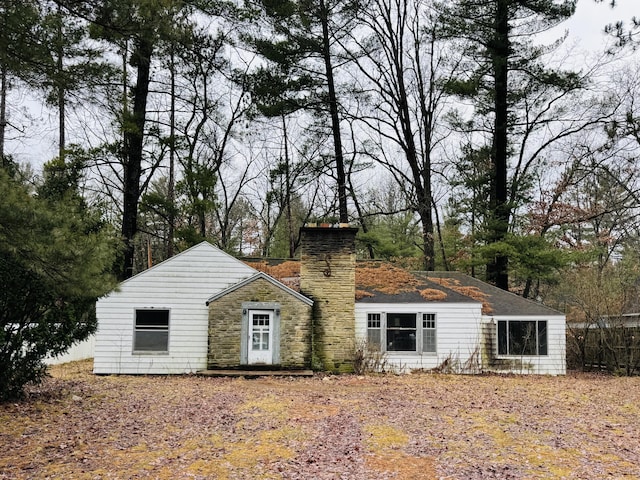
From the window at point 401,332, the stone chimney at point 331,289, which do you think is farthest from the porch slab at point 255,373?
the window at point 401,332

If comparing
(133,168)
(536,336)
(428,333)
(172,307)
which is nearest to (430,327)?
(428,333)

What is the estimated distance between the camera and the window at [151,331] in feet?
48.4

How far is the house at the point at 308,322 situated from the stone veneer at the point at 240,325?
3cm

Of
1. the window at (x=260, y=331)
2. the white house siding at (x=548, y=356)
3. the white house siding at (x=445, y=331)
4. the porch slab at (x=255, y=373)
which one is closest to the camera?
the porch slab at (x=255, y=373)

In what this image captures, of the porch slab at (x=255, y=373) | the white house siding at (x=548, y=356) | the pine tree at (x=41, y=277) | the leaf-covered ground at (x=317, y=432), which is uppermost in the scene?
the pine tree at (x=41, y=277)

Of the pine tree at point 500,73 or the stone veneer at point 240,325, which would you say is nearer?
the stone veneer at point 240,325

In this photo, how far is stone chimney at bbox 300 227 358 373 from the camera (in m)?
15.0

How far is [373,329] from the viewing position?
15.4 meters

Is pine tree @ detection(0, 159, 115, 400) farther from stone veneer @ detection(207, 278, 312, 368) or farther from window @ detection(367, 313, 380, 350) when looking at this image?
window @ detection(367, 313, 380, 350)

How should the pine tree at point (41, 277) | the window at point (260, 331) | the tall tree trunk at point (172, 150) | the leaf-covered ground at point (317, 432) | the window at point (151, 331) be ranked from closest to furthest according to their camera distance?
1. the leaf-covered ground at point (317, 432)
2. the pine tree at point (41, 277)
3. the window at point (260, 331)
4. the window at point (151, 331)
5. the tall tree trunk at point (172, 150)

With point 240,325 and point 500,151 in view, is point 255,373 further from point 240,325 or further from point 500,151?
point 500,151

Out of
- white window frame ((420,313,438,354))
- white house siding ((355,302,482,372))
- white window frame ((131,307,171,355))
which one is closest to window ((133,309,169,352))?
white window frame ((131,307,171,355))

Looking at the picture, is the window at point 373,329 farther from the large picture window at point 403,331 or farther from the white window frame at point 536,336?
the white window frame at point 536,336

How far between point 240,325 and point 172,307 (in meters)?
2.00
